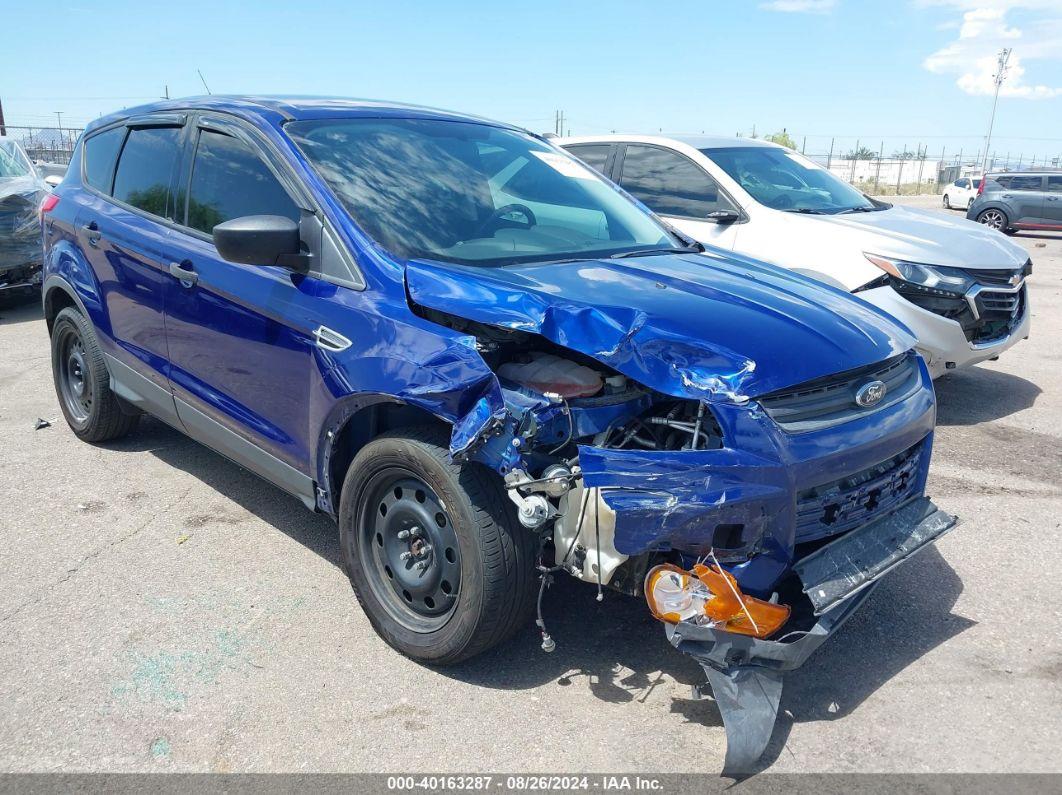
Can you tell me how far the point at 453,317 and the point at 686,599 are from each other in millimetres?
1187

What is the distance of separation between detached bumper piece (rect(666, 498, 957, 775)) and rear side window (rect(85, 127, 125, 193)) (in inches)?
159

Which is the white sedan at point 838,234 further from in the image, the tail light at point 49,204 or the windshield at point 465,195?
the tail light at point 49,204

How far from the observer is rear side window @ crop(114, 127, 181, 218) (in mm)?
4328

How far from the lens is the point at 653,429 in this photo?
2836 millimetres

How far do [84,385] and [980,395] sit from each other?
628cm

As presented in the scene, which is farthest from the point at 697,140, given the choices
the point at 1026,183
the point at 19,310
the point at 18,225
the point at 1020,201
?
the point at 1026,183

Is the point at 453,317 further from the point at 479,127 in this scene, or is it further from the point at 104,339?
the point at 104,339

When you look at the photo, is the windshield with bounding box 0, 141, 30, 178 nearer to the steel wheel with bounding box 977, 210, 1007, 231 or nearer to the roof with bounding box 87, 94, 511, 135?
the roof with bounding box 87, 94, 511, 135

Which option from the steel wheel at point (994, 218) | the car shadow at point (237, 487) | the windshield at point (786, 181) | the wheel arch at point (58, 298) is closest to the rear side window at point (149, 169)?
the wheel arch at point (58, 298)

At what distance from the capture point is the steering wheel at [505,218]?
141 inches

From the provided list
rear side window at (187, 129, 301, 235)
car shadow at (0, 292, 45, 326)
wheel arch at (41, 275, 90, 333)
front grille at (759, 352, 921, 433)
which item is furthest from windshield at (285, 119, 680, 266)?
car shadow at (0, 292, 45, 326)

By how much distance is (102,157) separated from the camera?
5051mm

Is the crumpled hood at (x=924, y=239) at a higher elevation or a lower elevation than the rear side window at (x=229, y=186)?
lower

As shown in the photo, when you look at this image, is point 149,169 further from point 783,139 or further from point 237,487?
point 783,139
